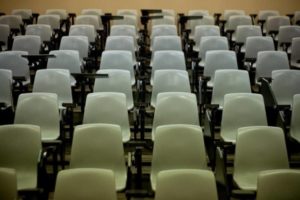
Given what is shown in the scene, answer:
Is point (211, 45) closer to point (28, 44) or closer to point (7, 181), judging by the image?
point (28, 44)

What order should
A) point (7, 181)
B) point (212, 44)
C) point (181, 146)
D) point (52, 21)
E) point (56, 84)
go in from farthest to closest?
1. point (52, 21)
2. point (212, 44)
3. point (56, 84)
4. point (181, 146)
5. point (7, 181)

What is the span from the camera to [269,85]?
5.20m

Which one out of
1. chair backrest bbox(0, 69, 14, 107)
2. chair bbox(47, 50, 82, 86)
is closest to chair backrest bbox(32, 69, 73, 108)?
chair backrest bbox(0, 69, 14, 107)

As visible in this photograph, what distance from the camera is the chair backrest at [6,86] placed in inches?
206

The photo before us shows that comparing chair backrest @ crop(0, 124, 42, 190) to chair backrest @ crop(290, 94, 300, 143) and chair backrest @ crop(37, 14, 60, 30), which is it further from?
chair backrest @ crop(37, 14, 60, 30)

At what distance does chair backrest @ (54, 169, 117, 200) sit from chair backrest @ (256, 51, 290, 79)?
3664mm

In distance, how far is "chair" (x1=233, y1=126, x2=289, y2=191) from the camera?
3719 mm

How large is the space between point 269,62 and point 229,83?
1.11 metres

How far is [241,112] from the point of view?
4.52 m

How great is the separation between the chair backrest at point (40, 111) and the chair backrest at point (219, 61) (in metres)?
2.33

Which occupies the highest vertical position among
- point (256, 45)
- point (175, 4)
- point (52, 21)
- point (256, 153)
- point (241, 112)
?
point (175, 4)

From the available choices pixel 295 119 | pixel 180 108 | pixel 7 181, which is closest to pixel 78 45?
pixel 180 108

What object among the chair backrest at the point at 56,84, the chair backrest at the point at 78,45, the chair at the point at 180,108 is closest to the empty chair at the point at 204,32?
the chair backrest at the point at 78,45

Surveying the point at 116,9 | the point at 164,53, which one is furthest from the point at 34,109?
the point at 116,9
